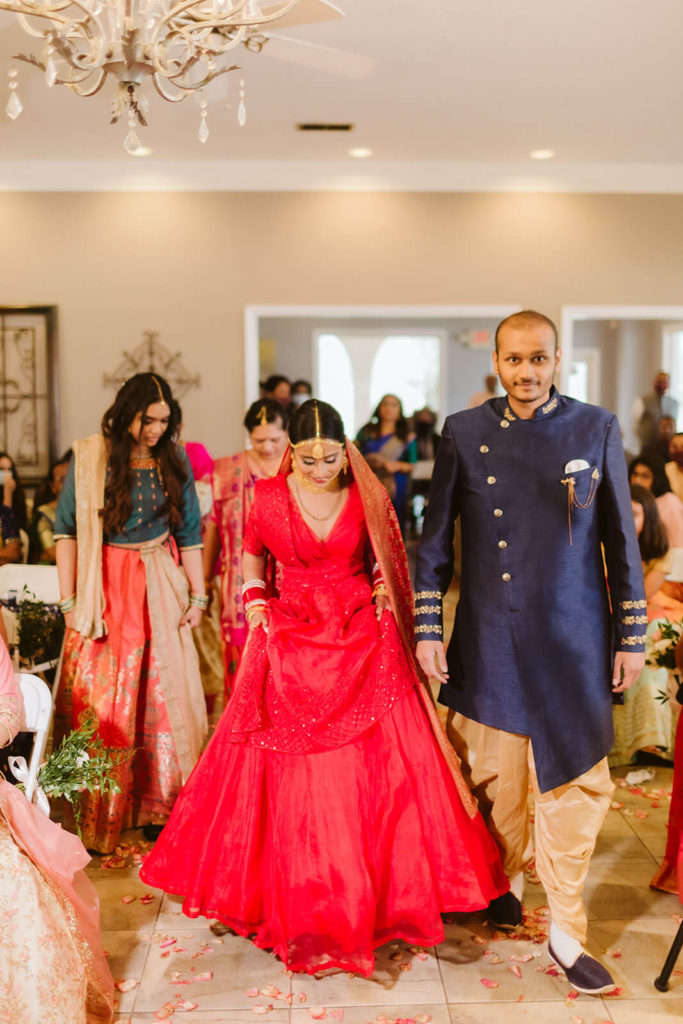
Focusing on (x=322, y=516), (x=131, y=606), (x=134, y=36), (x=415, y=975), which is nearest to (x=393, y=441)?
(x=131, y=606)

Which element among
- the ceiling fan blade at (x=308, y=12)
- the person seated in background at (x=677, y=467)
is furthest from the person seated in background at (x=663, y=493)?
the ceiling fan blade at (x=308, y=12)

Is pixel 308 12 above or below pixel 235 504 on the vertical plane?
above

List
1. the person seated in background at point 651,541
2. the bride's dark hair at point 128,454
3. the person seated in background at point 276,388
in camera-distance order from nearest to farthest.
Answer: the bride's dark hair at point 128,454 < the person seated in background at point 651,541 < the person seated in background at point 276,388

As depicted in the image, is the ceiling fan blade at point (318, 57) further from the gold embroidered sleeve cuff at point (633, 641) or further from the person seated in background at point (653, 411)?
the person seated in background at point (653, 411)

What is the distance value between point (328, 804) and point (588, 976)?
81cm

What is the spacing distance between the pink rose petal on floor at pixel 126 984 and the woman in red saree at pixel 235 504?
1.30 meters

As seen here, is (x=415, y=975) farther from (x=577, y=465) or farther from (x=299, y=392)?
(x=299, y=392)

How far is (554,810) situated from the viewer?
2471mm

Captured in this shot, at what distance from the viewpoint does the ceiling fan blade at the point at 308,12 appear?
2.42 m

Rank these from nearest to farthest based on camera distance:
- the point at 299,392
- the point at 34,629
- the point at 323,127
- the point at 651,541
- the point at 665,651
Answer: the point at 665,651 < the point at 34,629 < the point at 651,541 < the point at 323,127 < the point at 299,392

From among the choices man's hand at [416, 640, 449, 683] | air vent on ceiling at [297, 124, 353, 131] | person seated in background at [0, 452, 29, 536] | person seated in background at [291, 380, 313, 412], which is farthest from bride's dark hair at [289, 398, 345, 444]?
person seated in background at [291, 380, 313, 412]

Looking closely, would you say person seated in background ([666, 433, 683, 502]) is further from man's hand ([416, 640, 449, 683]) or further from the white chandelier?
the white chandelier

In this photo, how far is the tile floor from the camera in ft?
7.79

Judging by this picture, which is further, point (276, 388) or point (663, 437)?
point (276, 388)
